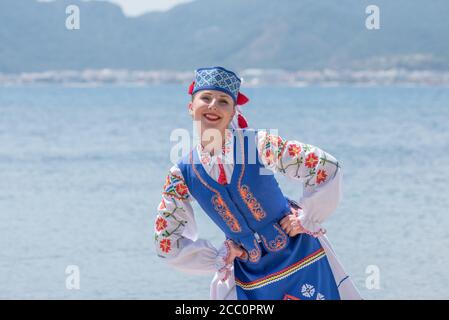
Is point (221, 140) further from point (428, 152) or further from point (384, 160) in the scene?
point (428, 152)

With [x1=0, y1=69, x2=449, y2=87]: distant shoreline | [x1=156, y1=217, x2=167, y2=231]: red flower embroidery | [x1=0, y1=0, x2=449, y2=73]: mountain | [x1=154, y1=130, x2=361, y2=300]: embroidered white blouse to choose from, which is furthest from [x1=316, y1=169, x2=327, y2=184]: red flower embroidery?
[x1=0, y1=0, x2=449, y2=73]: mountain

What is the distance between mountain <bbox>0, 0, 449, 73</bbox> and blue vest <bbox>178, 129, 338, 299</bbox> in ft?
253

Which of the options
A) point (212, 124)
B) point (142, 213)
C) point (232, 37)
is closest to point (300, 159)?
point (212, 124)

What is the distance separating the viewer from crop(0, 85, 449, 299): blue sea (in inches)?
315

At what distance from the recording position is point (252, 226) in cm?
356

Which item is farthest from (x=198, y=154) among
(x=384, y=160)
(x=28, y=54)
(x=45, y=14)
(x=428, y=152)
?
(x=45, y=14)

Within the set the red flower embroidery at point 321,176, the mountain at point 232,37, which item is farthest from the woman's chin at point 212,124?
the mountain at point 232,37

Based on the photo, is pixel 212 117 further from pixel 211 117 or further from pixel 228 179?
pixel 228 179

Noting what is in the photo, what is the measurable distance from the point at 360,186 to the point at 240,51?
299 feet

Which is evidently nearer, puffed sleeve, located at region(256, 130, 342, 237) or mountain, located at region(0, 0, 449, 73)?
puffed sleeve, located at region(256, 130, 342, 237)

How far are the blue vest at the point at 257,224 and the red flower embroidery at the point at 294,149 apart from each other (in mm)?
107

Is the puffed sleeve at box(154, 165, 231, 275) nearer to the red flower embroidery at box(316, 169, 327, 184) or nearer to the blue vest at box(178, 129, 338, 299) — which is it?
the blue vest at box(178, 129, 338, 299)

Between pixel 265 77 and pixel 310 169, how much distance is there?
84045 millimetres

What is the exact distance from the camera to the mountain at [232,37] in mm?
85938
